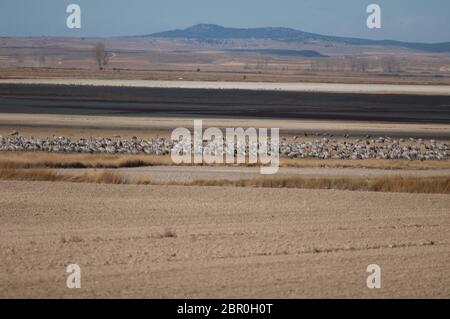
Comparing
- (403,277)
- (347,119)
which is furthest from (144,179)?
(347,119)

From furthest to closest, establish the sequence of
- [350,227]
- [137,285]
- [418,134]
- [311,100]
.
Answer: [311,100], [418,134], [350,227], [137,285]

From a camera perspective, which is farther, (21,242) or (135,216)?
(135,216)

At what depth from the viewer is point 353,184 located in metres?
23.3

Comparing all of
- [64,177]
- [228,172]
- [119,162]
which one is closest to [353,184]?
[228,172]

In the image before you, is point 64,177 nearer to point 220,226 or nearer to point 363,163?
point 220,226

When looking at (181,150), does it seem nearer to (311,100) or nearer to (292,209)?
(292,209)

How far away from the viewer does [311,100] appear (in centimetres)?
7131

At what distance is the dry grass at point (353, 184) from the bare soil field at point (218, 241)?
1118 millimetres

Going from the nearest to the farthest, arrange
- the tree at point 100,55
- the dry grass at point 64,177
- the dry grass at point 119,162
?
the dry grass at point 64,177 < the dry grass at point 119,162 < the tree at point 100,55

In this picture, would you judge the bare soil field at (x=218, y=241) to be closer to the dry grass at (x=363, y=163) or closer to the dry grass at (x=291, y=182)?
the dry grass at (x=291, y=182)

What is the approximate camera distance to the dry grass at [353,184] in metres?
22.8

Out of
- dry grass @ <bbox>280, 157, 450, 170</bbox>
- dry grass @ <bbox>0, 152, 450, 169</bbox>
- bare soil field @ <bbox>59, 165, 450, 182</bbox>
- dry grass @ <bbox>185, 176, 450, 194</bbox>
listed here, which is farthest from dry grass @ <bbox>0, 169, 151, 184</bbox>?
dry grass @ <bbox>280, 157, 450, 170</bbox>

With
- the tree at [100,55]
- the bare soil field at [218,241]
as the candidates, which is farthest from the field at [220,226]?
the tree at [100,55]

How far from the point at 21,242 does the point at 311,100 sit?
5852 centimetres
